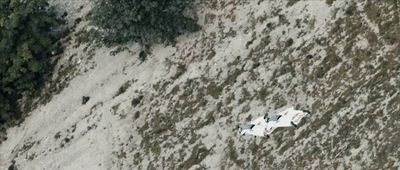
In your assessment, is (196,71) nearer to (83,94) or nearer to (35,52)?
(83,94)

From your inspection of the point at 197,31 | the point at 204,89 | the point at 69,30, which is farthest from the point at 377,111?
the point at 69,30

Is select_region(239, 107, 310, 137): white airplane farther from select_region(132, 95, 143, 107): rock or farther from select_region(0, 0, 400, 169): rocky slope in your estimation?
select_region(132, 95, 143, 107): rock

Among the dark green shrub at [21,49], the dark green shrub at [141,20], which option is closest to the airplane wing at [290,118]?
the dark green shrub at [141,20]

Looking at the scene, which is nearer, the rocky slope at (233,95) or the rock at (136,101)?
the rocky slope at (233,95)

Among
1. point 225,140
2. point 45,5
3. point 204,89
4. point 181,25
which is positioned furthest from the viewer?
point 45,5

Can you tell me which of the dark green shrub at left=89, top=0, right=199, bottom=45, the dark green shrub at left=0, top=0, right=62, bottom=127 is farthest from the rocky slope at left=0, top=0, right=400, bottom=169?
the dark green shrub at left=0, top=0, right=62, bottom=127

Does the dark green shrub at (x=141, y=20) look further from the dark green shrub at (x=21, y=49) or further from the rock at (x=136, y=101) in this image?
the dark green shrub at (x=21, y=49)

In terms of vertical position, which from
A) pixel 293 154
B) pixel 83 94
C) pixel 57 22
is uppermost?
pixel 57 22
